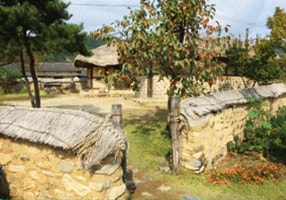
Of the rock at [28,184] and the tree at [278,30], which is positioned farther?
the tree at [278,30]

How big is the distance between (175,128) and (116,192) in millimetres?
2735

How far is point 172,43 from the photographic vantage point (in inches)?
327

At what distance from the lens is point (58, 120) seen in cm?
475

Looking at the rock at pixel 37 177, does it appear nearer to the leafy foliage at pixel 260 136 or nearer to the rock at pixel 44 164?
the rock at pixel 44 164

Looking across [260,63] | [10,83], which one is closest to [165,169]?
[260,63]

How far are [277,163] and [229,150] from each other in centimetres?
125

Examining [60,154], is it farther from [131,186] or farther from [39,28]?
[39,28]

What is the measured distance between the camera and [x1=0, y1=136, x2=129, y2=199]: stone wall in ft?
14.7

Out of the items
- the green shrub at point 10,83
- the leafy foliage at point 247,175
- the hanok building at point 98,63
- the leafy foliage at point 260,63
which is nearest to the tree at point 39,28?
the leafy foliage at point 247,175

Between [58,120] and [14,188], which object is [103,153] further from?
[14,188]

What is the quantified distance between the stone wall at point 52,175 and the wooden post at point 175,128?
2351 millimetres

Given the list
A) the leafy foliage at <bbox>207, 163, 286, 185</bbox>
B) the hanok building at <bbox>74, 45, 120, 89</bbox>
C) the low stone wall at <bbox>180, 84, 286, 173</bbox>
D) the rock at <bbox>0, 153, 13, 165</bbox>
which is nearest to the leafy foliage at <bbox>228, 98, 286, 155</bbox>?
the low stone wall at <bbox>180, 84, 286, 173</bbox>

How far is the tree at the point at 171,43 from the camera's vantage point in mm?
8562

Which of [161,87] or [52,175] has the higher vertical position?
[161,87]
